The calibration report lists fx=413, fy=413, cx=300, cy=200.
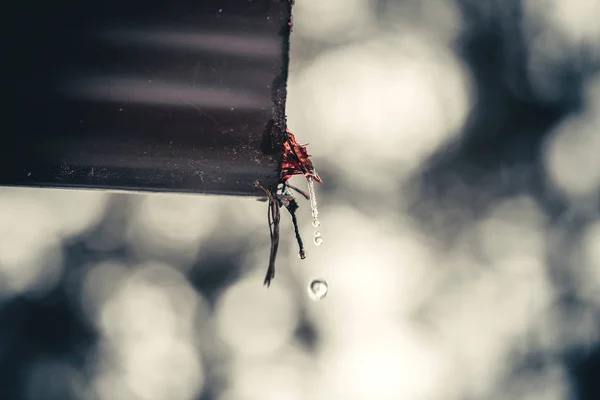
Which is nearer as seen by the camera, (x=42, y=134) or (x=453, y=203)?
(x=42, y=134)

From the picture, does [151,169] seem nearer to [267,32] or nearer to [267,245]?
[267,32]

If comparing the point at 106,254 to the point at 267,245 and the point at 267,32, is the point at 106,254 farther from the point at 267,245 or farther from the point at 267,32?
the point at 267,32

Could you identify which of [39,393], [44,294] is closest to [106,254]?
[44,294]

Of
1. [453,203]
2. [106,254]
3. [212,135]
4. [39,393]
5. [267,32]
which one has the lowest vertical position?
[39,393]

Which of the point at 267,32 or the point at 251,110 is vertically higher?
the point at 267,32

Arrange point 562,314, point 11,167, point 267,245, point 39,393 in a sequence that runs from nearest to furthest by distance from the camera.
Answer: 1. point 11,167
2. point 39,393
3. point 267,245
4. point 562,314

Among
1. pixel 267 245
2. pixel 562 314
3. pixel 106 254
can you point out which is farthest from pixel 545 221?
pixel 106 254

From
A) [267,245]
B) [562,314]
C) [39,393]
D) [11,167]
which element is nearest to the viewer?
[11,167]
